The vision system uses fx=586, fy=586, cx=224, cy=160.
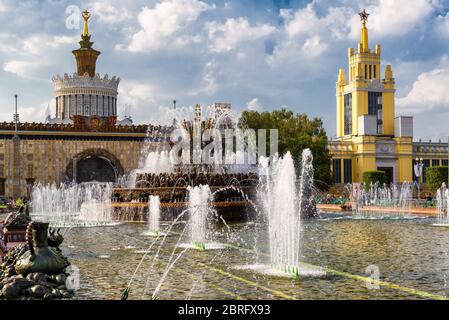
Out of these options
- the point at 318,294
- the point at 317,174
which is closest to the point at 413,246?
the point at 318,294

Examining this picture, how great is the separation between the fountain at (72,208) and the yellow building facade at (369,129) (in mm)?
29507

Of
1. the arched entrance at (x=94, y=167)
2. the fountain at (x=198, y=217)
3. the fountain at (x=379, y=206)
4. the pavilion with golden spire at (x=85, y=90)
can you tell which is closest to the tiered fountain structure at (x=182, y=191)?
the fountain at (x=198, y=217)

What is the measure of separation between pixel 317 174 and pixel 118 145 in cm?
2348

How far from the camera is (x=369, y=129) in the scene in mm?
Answer: 69750

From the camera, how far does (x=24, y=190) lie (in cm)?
6078

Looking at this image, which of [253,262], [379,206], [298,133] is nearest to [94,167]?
[298,133]

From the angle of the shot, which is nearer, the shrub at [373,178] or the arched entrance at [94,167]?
the shrub at [373,178]

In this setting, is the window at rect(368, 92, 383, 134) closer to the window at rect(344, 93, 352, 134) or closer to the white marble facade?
the window at rect(344, 93, 352, 134)

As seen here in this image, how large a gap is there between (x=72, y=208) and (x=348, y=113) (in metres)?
42.7

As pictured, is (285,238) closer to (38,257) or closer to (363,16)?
(38,257)

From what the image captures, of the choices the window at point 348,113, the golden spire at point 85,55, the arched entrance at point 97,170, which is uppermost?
the golden spire at point 85,55

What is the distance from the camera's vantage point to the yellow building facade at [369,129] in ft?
227

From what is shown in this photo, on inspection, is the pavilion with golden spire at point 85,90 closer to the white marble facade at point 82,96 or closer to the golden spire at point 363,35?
the white marble facade at point 82,96

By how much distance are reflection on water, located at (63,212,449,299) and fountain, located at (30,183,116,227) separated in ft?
23.7
